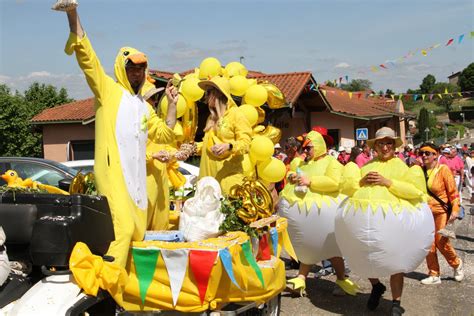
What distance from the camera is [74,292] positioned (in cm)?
320

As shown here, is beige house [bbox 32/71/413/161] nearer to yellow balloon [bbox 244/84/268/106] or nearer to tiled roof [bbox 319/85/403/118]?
tiled roof [bbox 319/85/403/118]

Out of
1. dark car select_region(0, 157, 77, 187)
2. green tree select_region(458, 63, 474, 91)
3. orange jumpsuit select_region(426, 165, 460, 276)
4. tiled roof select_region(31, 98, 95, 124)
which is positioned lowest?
orange jumpsuit select_region(426, 165, 460, 276)

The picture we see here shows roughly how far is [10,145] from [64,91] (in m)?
11.6

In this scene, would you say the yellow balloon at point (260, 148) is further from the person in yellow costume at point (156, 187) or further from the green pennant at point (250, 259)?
the green pennant at point (250, 259)

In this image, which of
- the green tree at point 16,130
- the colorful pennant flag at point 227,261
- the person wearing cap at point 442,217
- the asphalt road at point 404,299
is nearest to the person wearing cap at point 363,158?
the person wearing cap at point 442,217

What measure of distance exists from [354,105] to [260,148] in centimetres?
2690

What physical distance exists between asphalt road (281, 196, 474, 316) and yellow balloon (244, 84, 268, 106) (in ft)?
7.49

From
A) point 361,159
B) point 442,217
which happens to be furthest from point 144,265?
point 361,159

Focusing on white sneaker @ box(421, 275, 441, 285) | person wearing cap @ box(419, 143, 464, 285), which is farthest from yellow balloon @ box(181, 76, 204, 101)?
white sneaker @ box(421, 275, 441, 285)

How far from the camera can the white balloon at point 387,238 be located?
547 cm

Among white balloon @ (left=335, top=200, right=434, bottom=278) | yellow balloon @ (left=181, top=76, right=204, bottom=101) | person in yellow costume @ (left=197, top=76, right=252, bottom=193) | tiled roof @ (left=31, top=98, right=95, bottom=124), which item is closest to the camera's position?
person in yellow costume @ (left=197, top=76, right=252, bottom=193)

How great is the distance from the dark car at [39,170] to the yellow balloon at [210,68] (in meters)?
2.77

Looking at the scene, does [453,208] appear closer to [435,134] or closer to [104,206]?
[104,206]

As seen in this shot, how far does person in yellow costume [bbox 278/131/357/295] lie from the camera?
21.0 ft
